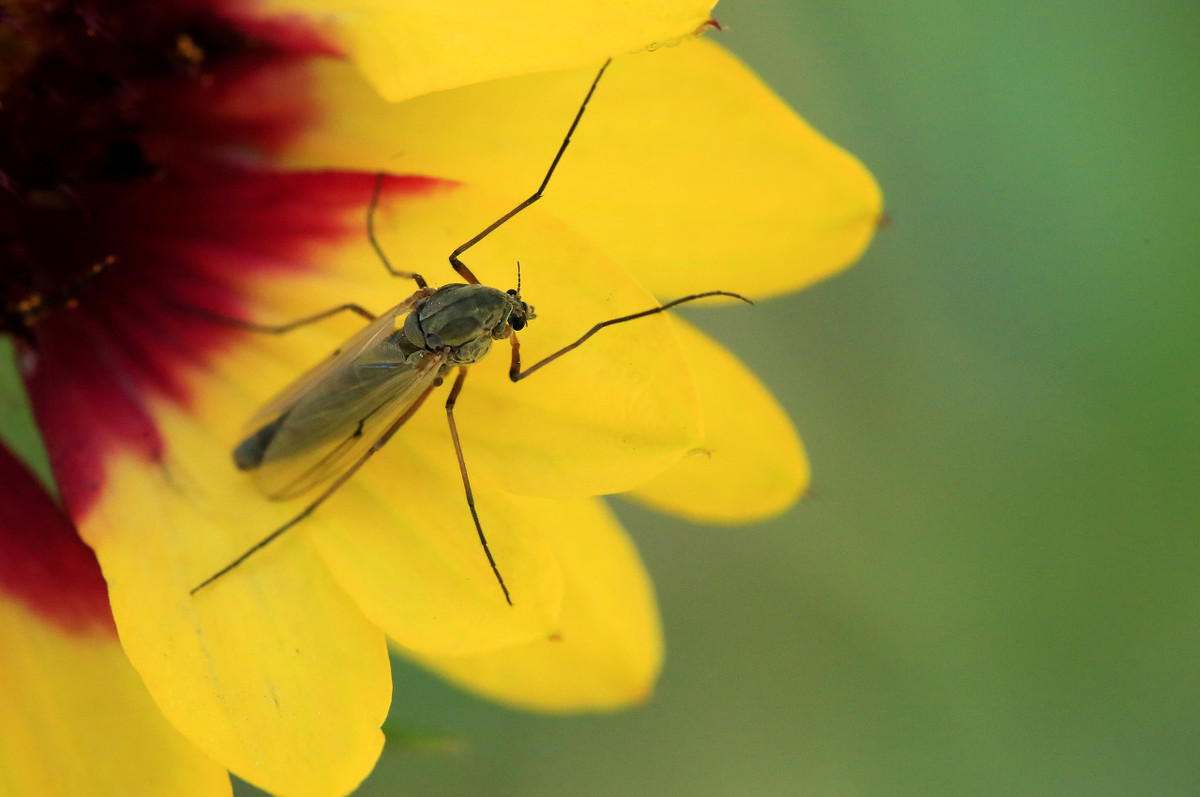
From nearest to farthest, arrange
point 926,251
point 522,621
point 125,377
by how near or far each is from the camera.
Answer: point 522,621 < point 125,377 < point 926,251

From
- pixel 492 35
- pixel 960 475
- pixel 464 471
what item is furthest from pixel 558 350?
pixel 960 475

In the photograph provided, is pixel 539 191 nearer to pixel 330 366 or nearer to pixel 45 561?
pixel 330 366

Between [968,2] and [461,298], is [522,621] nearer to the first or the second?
[461,298]

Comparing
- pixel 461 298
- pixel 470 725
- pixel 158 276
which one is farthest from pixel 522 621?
pixel 470 725

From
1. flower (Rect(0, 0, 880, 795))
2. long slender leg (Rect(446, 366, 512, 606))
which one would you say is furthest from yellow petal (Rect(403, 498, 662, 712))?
long slender leg (Rect(446, 366, 512, 606))

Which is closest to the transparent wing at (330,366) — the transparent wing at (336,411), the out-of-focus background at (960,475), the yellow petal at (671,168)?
the transparent wing at (336,411)

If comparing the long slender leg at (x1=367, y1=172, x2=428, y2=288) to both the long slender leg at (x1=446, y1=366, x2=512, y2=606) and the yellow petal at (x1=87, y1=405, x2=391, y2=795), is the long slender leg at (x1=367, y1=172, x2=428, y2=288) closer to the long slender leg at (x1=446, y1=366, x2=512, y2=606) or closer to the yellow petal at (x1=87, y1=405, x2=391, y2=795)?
the long slender leg at (x1=446, y1=366, x2=512, y2=606)
